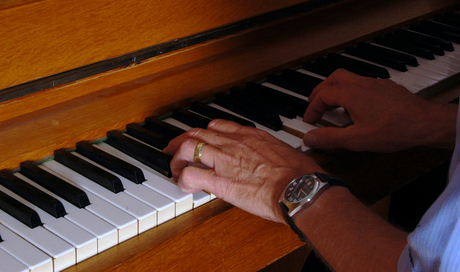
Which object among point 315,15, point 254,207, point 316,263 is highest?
point 315,15

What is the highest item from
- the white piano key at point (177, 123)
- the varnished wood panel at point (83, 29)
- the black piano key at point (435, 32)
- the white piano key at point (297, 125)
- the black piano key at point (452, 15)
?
the varnished wood panel at point (83, 29)

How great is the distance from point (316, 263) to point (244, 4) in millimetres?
816

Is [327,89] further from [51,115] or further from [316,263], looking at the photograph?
[51,115]

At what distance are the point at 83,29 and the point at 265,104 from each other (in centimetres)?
56

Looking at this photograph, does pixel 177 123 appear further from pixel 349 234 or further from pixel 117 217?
pixel 349 234

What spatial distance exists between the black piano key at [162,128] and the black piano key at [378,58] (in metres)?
0.83

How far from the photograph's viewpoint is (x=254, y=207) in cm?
104

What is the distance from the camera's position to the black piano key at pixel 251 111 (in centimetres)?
138

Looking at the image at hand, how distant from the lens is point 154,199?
1050 mm

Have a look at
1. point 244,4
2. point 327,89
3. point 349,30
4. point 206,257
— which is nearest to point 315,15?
point 349,30

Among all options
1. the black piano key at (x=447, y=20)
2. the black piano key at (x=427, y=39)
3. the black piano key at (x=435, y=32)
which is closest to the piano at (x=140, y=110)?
the black piano key at (x=427, y=39)

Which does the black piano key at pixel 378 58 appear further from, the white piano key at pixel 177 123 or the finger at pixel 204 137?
the finger at pixel 204 137

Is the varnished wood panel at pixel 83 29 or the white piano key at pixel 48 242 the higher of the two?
the varnished wood panel at pixel 83 29

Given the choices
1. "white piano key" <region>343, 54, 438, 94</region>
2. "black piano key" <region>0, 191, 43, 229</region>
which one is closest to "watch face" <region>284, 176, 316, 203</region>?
"black piano key" <region>0, 191, 43, 229</region>
